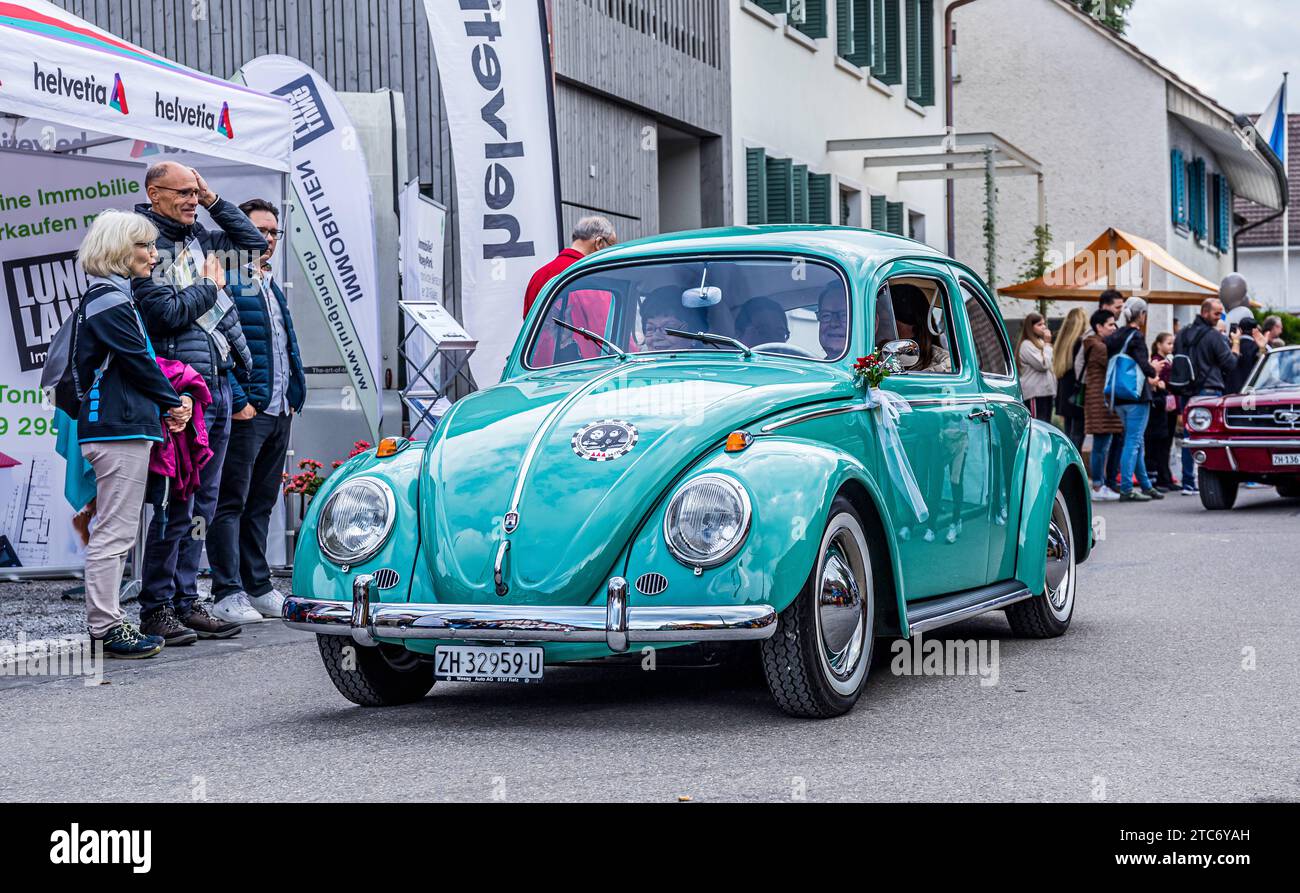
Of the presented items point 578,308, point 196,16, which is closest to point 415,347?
point 196,16

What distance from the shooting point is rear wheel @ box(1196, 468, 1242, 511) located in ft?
56.5

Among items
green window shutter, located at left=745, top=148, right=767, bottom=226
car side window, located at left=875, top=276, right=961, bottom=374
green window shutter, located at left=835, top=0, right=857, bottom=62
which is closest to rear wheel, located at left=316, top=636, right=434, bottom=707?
car side window, located at left=875, top=276, right=961, bottom=374

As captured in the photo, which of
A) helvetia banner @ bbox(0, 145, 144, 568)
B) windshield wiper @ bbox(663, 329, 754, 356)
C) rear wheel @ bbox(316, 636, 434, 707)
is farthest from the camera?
helvetia banner @ bbox(0, 145, 144, 568)

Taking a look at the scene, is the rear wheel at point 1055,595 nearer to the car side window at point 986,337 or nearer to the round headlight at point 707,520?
the car side window at point 986,337

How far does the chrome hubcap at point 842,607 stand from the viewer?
601 cm

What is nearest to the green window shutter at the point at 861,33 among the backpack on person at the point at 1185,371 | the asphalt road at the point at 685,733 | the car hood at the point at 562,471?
Result: the backpack on person at the point at 1185,371

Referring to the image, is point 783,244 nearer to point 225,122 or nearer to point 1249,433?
point 225,122

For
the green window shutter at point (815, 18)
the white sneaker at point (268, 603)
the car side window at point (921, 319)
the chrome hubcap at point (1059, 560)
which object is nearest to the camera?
the car side window at point (921, 319)

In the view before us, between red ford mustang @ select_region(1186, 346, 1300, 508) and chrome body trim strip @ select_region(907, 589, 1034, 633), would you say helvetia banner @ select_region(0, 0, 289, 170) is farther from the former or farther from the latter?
red ford mustang @ select_region(1186, 346, 1300, 508)

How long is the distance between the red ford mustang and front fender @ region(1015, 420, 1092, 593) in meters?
8.62

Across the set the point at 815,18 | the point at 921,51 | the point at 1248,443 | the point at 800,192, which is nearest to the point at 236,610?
the point at 1248,443

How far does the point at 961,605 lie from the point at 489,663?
2.24m
